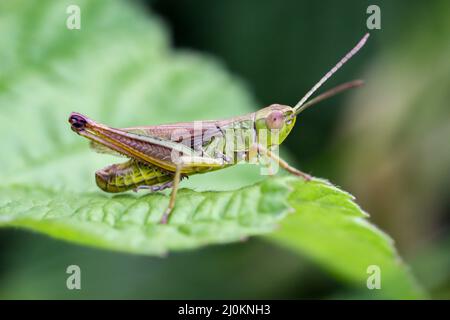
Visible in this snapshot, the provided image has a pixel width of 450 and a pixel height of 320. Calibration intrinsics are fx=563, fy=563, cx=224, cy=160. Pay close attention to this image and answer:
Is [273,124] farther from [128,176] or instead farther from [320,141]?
[320,141]

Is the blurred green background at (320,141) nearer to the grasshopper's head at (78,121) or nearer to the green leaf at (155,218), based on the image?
the grasshopper's head at (78,121)

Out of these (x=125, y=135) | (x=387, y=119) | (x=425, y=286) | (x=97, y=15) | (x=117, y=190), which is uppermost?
(x=97, y=15)

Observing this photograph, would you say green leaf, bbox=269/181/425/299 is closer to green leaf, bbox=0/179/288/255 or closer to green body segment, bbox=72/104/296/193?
green leaf, bbox=0/179/288/255

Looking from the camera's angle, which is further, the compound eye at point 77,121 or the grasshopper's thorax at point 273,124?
the grasshopper's thorax at point 273,124

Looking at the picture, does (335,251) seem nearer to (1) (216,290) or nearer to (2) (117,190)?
(1) (216,290)

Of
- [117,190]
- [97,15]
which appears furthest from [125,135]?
[97,15]

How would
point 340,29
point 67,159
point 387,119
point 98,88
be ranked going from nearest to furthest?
point 67,159 < point 98,88 < point 387,119 < point 340,29

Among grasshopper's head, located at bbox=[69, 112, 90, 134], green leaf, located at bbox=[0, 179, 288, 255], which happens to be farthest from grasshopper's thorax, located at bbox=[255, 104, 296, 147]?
grasshopper's head, located at bbox=[69, 112, 90, 134]

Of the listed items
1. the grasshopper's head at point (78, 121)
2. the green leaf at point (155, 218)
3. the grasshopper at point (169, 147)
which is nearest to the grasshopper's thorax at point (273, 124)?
the grasshopper at point (169, 147)
